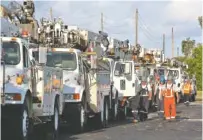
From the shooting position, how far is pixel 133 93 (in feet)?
78.1

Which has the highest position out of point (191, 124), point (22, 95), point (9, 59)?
point (9, 59)

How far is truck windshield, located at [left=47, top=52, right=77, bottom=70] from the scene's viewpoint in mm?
16734

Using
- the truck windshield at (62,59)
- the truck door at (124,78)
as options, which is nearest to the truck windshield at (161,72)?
the truck door at (124,78)

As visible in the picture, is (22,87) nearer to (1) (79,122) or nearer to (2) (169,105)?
(1) (79,122)

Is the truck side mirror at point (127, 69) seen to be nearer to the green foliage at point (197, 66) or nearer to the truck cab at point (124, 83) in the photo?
the truck cab at point (124, 83)

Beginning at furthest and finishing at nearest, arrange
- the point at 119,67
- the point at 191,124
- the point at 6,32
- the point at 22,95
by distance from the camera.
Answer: the point at 119,67
the point at 191,124
the point at 6,32
the point at 22,95

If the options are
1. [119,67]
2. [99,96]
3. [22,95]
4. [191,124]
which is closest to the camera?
[22,95]

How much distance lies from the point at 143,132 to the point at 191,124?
3.69 meters

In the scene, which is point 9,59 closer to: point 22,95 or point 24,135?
point 22,95

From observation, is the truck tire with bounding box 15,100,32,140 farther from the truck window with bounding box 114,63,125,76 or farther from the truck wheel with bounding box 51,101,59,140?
the truck window with bounding box 114,63,125,76

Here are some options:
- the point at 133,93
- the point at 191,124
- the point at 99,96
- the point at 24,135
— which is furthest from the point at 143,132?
the point at 133,93

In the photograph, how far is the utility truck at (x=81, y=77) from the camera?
53.8ft

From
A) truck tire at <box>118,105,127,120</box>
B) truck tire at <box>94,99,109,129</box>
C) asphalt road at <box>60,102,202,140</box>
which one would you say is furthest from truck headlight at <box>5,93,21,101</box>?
truck tire at <box>118,105,127,120</box>

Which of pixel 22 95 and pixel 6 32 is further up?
pixel 6 32
